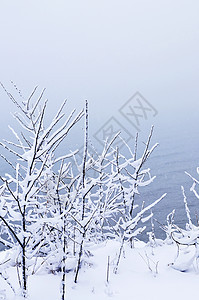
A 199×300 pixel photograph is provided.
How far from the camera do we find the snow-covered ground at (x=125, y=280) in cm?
297

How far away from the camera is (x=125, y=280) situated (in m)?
3.35

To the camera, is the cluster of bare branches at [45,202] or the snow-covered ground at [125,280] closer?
the cluster of bare branches at [45,202]

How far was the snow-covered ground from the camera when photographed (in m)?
2.97

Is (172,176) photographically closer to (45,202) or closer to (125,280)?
(125,280)

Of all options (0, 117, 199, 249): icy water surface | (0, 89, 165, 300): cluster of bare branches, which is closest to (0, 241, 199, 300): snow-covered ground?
(0, 89, 165, 300): cluster of bare branches

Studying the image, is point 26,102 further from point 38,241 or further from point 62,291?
point 62,291

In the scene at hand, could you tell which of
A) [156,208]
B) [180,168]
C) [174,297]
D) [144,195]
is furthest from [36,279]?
[180,168]

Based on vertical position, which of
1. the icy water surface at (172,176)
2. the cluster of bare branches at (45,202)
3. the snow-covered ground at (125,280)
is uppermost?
the cluster of bare branches at (45,202)

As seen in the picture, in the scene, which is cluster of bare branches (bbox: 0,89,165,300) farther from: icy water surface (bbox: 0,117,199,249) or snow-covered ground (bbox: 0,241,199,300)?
icy water surface (bbox: 0,117,199,249)

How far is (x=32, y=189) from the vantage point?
100.0 inches

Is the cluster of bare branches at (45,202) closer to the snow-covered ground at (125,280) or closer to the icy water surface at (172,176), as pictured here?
the snow-covered ground at (125,280)

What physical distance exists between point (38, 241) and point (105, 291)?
2.59 feet

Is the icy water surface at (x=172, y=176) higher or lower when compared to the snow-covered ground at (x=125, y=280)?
lower

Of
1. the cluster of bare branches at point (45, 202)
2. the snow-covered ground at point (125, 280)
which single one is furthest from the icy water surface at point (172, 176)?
the cluster of bare branches at point (45, 202)
